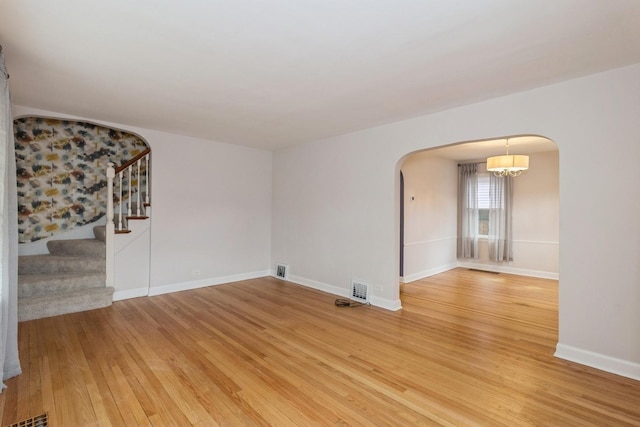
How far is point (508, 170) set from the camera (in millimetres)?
5227

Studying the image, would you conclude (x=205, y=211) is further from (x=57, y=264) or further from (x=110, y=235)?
(x=57, y=264)

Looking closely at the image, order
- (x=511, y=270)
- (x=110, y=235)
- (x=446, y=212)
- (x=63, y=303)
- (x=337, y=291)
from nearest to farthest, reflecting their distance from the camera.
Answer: (x=63, y=303)
(x=110, y=235)
(x=337, y=291)
(x=511, y=270)
(x=446, y=212)

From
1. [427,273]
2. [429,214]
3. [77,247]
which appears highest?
[429,214]

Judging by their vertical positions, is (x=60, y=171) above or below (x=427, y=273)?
above

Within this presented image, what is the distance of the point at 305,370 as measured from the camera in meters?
2.64

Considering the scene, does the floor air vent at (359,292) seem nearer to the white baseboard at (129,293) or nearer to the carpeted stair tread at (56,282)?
the white baseboard at (129,293)

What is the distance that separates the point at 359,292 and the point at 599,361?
8.85 ft

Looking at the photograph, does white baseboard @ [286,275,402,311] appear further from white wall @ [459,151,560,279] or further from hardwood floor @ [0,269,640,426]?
white wall @ [459,151,560,279]

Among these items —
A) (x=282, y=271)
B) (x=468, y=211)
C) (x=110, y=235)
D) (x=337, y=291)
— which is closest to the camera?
(x=110, y=235)

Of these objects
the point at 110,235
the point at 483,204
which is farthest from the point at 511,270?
the point at 110,235

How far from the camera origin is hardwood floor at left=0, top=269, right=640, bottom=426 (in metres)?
2.08

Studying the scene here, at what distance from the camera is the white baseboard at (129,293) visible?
14.8ft

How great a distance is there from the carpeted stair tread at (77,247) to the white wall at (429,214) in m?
5.13

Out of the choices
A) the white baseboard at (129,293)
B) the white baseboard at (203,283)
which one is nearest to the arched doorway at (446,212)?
the white baseboard at (203,283)
